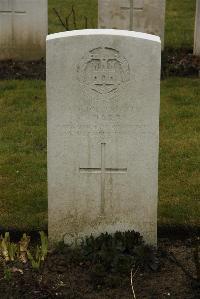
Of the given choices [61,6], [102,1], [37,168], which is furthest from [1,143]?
[61,6]

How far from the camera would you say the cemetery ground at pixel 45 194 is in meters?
4.51

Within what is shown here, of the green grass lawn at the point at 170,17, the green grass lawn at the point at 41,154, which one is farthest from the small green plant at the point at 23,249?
the green grass lawn at the point at 170,17

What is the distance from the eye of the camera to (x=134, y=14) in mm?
10016

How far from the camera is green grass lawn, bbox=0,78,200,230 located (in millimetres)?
5633

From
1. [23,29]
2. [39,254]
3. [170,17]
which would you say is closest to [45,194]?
[39,254]

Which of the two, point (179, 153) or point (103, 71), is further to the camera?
point (179, 153)

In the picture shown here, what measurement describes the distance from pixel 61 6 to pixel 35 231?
8897 mm

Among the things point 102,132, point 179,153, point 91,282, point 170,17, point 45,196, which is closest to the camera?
point 91,282

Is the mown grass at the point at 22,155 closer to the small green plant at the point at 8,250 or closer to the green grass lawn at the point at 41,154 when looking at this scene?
the green grass lawn at the point at 41,154

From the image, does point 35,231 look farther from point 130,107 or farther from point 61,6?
point 61,6

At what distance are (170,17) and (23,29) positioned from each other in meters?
3.82

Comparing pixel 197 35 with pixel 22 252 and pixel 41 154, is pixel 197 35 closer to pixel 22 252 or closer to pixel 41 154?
pixel 41 154

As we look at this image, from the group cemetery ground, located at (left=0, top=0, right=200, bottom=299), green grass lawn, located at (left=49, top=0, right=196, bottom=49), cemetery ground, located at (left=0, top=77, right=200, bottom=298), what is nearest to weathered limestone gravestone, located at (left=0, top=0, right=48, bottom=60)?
cemetery ground, located at (left=0, top=0, right=200, bottom=299)

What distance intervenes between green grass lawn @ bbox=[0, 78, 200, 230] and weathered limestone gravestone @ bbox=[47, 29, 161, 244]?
0.60m
